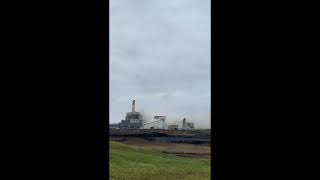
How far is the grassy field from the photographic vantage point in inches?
658

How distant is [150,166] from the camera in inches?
774

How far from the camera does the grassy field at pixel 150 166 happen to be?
54.8 ft
